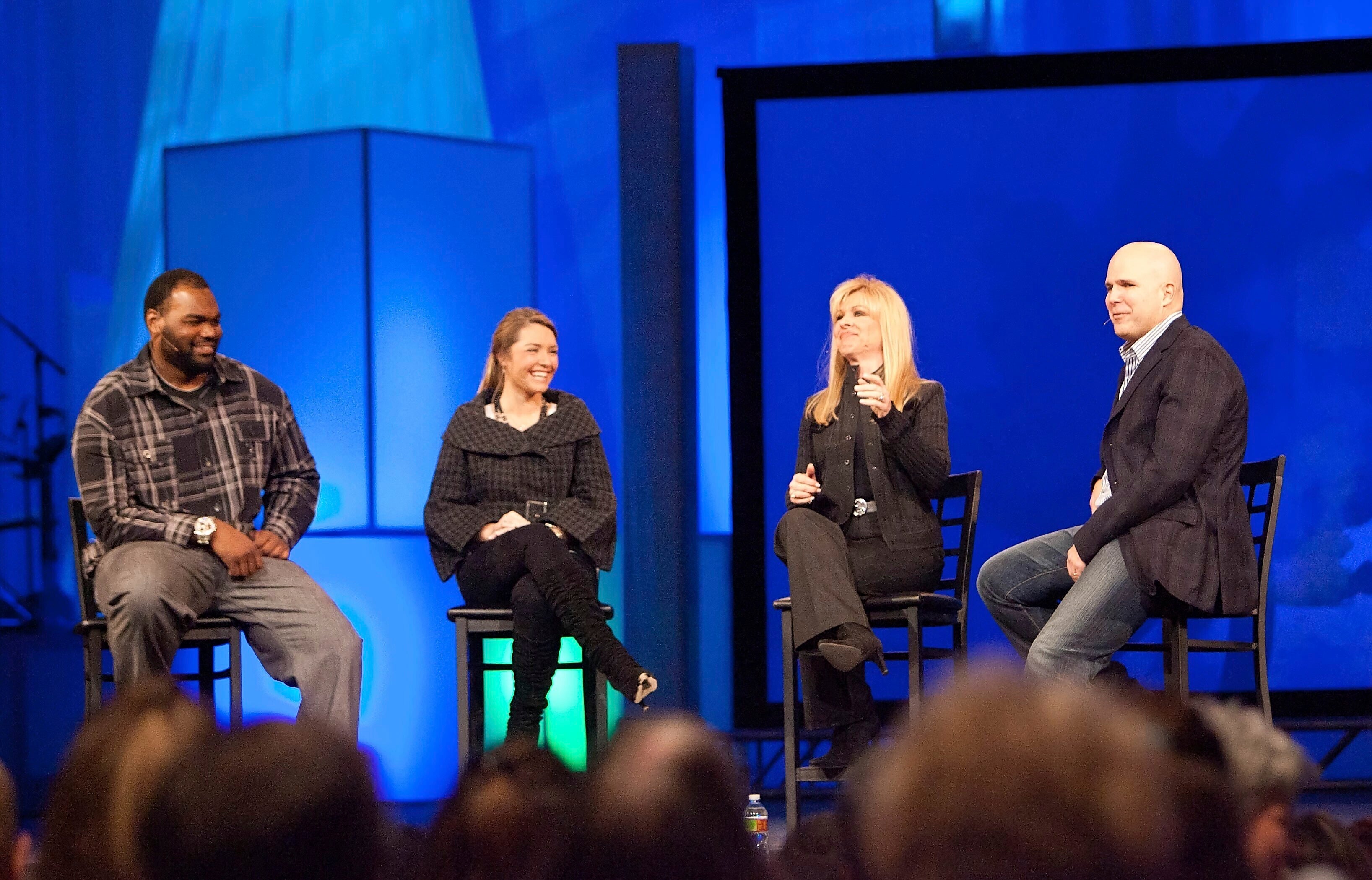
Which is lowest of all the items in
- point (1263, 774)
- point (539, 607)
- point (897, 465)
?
point (539, 607)

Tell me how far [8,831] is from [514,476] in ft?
9.50

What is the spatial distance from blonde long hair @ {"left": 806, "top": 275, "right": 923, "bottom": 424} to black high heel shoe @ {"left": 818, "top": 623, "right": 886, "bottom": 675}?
68 cm

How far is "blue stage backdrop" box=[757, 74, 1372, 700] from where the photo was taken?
4625 mm

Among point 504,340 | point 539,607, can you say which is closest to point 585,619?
point 539,607

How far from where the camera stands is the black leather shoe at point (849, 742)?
3367mm

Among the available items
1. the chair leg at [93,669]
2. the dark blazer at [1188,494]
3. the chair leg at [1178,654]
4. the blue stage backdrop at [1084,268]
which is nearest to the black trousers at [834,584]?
the dark blazer at [1188,494]

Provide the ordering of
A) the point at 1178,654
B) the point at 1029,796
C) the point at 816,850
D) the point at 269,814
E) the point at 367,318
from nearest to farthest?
the point at 1029,796 < the point at 269,814 < the point at 816,850 < the point at 1178,654 < the point at 367,318

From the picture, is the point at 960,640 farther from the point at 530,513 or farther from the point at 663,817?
the point at 663,817

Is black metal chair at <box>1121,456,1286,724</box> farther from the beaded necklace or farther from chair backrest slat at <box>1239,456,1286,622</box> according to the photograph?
the beaded necklace

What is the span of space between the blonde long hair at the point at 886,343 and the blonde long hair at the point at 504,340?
31.3 inches

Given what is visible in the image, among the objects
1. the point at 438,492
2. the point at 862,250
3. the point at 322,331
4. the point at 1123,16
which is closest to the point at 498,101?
the point at 322,331

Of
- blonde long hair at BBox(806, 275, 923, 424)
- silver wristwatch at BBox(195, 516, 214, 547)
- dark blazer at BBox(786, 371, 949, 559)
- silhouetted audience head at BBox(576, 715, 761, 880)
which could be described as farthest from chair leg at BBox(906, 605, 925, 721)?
silhouetted audience head at BBox(576, 715, 761, 880)

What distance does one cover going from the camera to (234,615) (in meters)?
3.37

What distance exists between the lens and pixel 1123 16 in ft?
16.0
